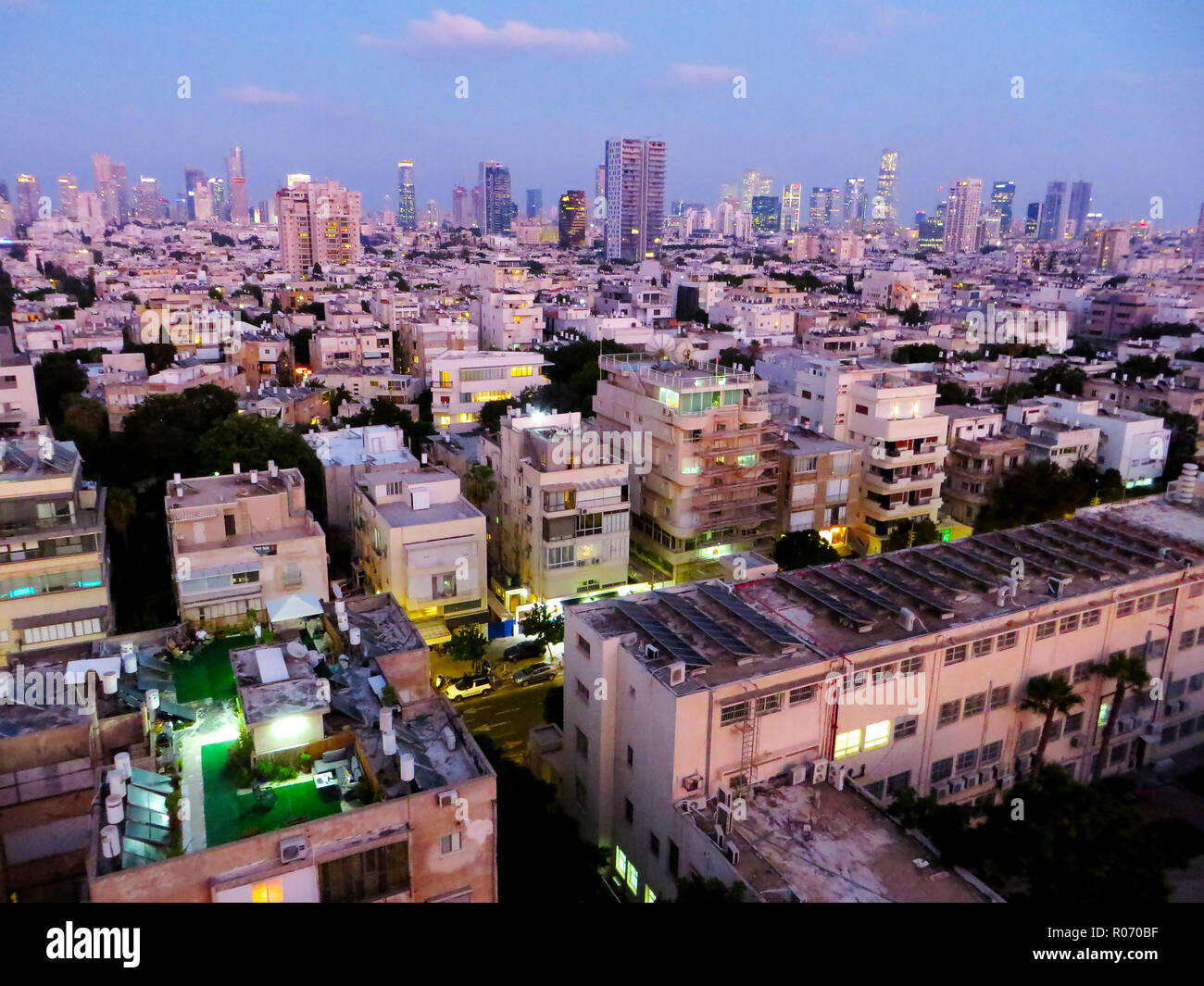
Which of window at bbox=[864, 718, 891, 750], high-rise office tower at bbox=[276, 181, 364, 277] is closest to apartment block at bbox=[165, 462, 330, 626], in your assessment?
window at bbox=[864, 718, 891, 750]

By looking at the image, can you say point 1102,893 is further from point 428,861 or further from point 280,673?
point 280,673

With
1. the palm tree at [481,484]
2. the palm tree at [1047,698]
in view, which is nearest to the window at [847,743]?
the palm tree at [1047,698]

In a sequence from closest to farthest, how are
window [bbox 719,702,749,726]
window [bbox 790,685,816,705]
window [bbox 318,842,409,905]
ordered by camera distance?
window [bbox 318,842,409,905] → window [bbox 719,702,749,726] → window [bbox 790,685,816,705]

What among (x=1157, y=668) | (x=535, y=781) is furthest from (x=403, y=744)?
(x=1157, y=668)

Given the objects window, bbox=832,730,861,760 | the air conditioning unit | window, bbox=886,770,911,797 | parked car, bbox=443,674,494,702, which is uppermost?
the air conditioning unit

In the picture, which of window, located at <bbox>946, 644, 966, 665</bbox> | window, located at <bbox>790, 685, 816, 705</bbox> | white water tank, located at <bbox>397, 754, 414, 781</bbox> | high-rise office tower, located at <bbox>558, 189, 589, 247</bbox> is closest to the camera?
white water tank, located at <bbox>397, 754, 414, 781</bbox>

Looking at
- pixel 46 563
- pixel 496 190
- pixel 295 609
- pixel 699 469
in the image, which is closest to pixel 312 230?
pixel 496 190

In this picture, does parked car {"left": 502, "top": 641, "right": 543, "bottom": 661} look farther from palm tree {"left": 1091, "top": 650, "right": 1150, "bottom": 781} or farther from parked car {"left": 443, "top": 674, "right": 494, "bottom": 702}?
palm tree {"left": 1091, "top": 650, "right": 1150, "bottom": 781}
